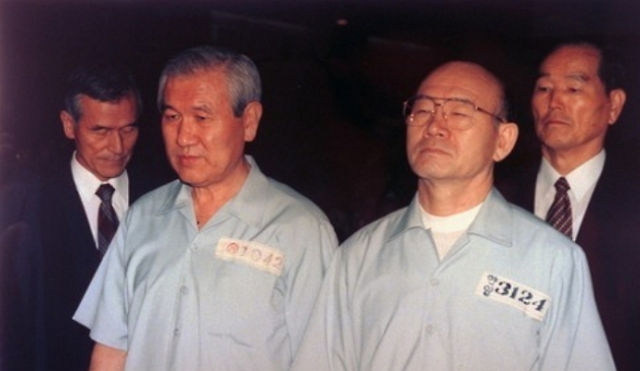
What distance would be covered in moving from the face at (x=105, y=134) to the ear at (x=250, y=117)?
0.49 meters

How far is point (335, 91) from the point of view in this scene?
2492mm

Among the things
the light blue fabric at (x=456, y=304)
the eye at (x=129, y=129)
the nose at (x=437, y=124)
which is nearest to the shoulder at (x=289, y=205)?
the light blue fabric at (x=456, y=304)

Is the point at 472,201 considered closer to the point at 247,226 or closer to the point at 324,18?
the point at 247,226

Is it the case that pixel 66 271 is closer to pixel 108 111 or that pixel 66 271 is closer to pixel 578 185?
→ pixel 108 111

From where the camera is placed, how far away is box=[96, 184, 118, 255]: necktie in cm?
196

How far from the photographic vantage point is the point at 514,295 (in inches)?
53.6

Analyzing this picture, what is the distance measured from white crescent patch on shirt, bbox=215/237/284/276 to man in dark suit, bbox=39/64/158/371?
0.54 m

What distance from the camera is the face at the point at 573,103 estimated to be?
180 cm

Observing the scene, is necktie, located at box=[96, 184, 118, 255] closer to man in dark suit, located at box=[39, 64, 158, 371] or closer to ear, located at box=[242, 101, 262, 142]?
man in dark suit, located at box=[39, 64, 158, 371]

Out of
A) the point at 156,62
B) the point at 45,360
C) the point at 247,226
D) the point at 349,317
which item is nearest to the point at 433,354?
the point at 349,317

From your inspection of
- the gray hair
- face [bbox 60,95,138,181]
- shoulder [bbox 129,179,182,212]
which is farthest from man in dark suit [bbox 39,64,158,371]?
the gray hair

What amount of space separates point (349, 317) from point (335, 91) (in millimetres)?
1175

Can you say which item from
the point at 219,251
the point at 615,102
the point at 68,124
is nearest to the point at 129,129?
the point at 68,124

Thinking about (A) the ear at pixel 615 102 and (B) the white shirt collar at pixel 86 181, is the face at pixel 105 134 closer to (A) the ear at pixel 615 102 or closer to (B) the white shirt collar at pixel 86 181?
(B) the white shirt collar at pixel 86 181
